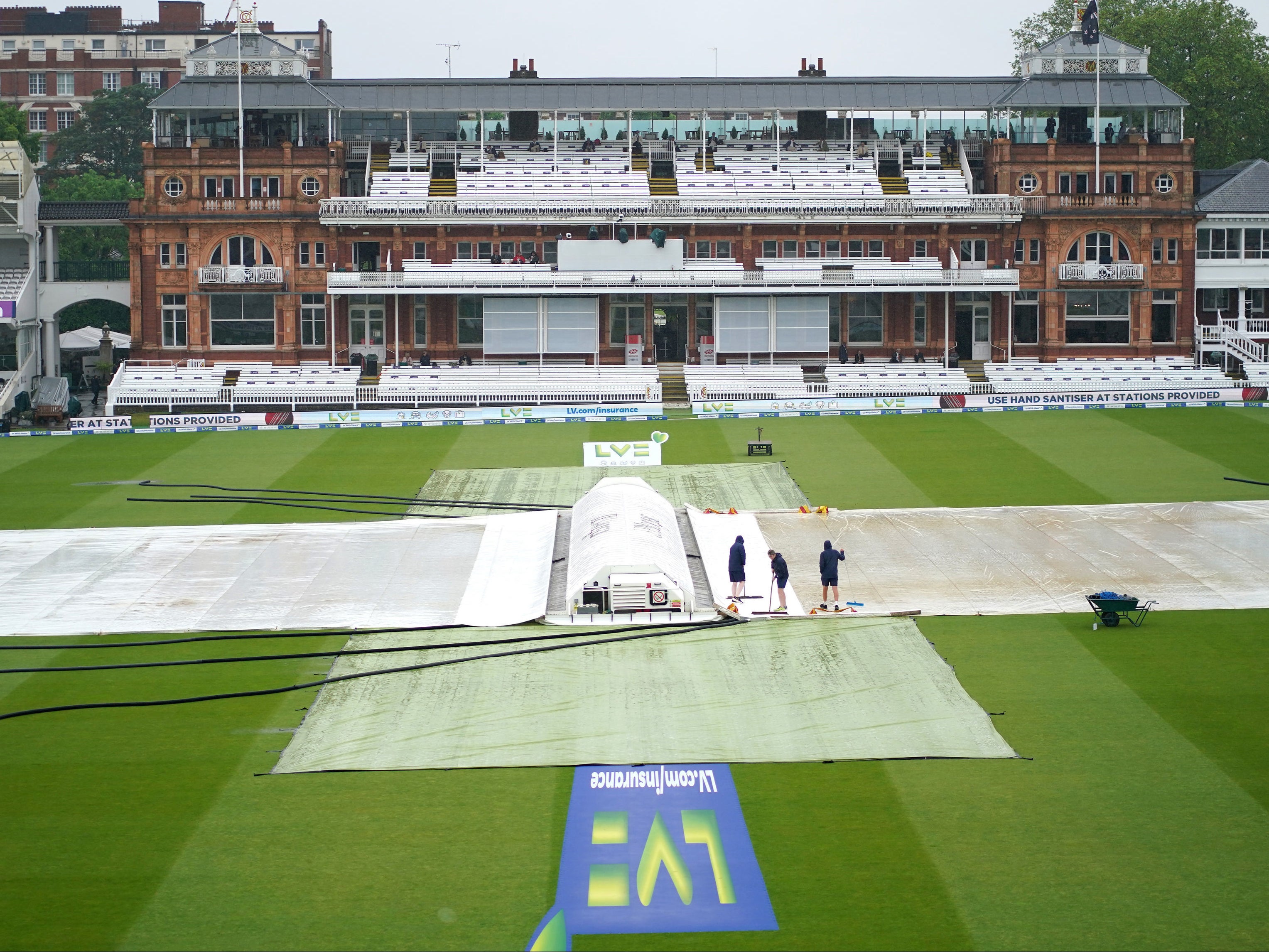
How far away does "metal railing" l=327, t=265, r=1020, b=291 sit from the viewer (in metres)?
66.1

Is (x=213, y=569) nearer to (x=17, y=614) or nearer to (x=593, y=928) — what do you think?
(x=17, y=614)

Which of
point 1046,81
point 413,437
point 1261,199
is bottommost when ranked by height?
point 413,437

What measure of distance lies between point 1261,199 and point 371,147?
136 ft

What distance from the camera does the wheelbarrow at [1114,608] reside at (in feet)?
95.9

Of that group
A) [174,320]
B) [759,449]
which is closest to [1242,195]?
[759,449]

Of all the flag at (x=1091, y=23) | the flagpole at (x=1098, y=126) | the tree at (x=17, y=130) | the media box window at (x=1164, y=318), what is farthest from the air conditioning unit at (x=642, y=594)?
the tree at (x=17, y=130)

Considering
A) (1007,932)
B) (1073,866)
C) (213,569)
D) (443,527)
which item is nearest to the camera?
(1007,932)

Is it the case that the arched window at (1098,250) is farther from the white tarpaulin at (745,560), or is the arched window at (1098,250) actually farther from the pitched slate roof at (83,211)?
the pitched slate roof at (83,211)

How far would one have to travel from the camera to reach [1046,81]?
7112 centimetres

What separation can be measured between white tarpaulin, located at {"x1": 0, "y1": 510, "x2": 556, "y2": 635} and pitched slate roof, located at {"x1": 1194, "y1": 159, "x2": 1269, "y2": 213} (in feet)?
145

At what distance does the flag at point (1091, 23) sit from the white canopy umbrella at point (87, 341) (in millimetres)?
47828

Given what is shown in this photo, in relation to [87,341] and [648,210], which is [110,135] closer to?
[87,341]

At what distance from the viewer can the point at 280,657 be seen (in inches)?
1105

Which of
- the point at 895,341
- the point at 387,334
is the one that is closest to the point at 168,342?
the point at 387,334
